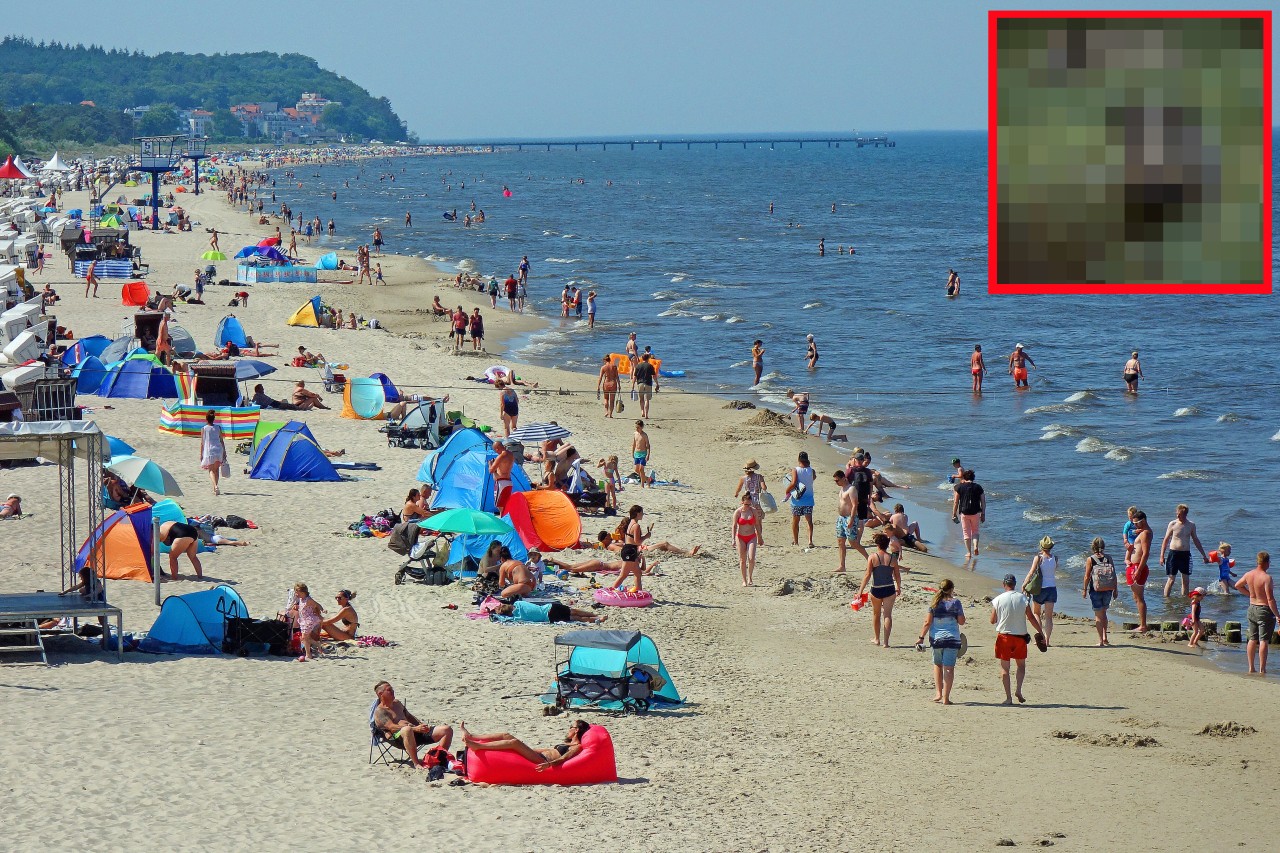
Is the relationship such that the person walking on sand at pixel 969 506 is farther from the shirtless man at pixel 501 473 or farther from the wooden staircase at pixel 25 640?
the wooden staircase at pixel 25 640

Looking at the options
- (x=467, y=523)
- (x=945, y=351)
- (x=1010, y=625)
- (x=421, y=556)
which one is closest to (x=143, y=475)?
(x=421, y=556)

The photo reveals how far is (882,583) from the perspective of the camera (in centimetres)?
1403

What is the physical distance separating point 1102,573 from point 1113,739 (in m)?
2.91

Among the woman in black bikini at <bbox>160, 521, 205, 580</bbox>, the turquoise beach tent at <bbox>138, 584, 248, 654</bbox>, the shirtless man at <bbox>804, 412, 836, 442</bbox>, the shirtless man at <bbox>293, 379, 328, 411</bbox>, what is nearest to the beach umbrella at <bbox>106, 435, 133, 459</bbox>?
the woman in black bikini at <bbox>160, 521, 205, 580</bbox>

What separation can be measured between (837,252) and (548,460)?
51.2m

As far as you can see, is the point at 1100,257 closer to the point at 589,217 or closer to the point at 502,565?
the point at 502,565

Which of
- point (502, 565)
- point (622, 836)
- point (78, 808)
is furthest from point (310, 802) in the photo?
point (502, 565)

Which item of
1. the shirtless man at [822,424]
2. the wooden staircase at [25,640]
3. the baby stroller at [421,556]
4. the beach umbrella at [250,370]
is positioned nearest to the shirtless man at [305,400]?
the beach umbrella at [250,370]

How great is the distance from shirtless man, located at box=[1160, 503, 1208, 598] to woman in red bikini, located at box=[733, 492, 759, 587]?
4.93m

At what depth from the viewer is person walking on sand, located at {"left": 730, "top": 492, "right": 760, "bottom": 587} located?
646 inches

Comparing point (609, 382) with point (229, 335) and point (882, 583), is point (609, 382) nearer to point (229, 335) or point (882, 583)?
point (229, 335)

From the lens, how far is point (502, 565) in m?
15.4

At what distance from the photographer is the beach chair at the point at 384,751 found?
10.7 m

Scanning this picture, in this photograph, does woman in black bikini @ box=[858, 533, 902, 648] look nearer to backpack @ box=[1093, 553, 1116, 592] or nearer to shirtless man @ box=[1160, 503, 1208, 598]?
backpack @ box=[1093, 553, 1116, 592]
